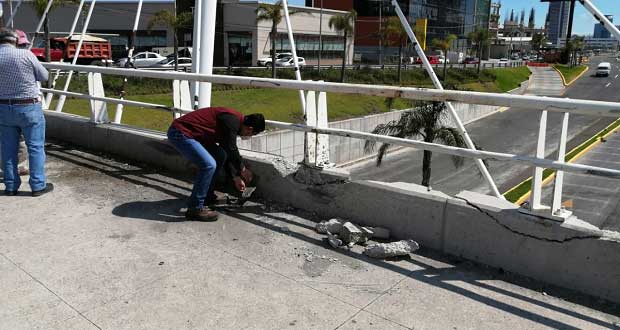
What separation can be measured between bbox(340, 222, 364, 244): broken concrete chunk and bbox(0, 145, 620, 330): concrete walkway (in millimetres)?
151

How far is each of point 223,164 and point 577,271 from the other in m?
3.17

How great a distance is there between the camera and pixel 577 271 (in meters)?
3.50

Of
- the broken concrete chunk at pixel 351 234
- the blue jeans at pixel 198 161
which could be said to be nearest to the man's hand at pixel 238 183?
the blue jeans at pixel 198 161

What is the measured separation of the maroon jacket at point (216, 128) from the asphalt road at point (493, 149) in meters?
9.07

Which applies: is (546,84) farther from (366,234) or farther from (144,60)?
(366,234)

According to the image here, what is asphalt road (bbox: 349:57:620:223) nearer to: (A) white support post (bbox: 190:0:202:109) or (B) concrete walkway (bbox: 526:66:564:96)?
(B) concrete walkway (bbox: 526:66:564:96)

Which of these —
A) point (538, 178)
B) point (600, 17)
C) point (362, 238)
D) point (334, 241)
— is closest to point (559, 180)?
point (538, 178)

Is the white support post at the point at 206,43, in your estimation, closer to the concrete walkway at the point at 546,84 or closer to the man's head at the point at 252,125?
the man's head at the point at 252,125

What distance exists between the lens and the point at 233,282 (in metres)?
3.63

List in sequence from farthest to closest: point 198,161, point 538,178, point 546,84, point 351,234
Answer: point 546,84 → point 198,161 → point 351,234 → point 538,178

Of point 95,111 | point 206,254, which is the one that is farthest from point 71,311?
point 95,111

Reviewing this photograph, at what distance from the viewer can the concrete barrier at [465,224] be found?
345 cm

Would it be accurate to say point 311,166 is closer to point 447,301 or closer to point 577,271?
point 447,301

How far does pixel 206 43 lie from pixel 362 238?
157 inches
